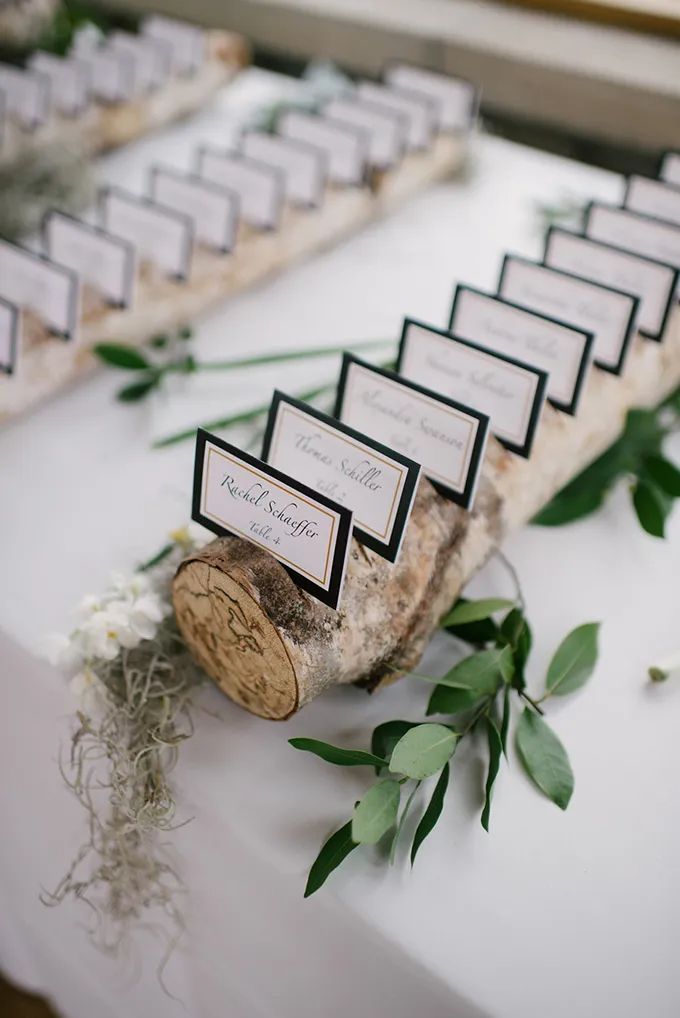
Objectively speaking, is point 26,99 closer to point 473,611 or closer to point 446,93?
point 446,93

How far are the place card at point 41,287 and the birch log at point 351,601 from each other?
0.66 metres

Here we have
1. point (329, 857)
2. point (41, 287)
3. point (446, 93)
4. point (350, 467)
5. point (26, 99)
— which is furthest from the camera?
point (446, 93)

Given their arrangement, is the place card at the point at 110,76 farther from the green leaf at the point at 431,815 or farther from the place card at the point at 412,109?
the green leaf at the point at 431,815

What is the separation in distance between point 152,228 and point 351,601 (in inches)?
37.0

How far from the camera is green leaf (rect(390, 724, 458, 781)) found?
2.80 ft

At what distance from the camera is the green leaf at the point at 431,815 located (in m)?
0.85

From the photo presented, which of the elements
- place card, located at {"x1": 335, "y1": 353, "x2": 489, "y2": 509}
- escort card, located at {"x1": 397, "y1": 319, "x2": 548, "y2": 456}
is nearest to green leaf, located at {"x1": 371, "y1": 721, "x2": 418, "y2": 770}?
place card, located at {"x1": 335, "y1": 353, "x2": 489, "y2": 509}

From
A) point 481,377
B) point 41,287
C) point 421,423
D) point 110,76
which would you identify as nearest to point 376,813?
point 421,423

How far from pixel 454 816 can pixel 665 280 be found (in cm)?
82

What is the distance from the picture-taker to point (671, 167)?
1635 millimetres

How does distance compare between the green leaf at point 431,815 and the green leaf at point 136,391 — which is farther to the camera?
the green leaf at point 136,391

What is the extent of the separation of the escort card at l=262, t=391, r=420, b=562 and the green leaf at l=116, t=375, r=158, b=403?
1.75 ft

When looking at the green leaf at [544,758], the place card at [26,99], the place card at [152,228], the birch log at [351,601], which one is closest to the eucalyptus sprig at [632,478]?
the birch log at [351,601]

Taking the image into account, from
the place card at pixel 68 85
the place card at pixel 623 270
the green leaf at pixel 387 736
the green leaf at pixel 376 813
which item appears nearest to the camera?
the green leaf at pixel 376 813
